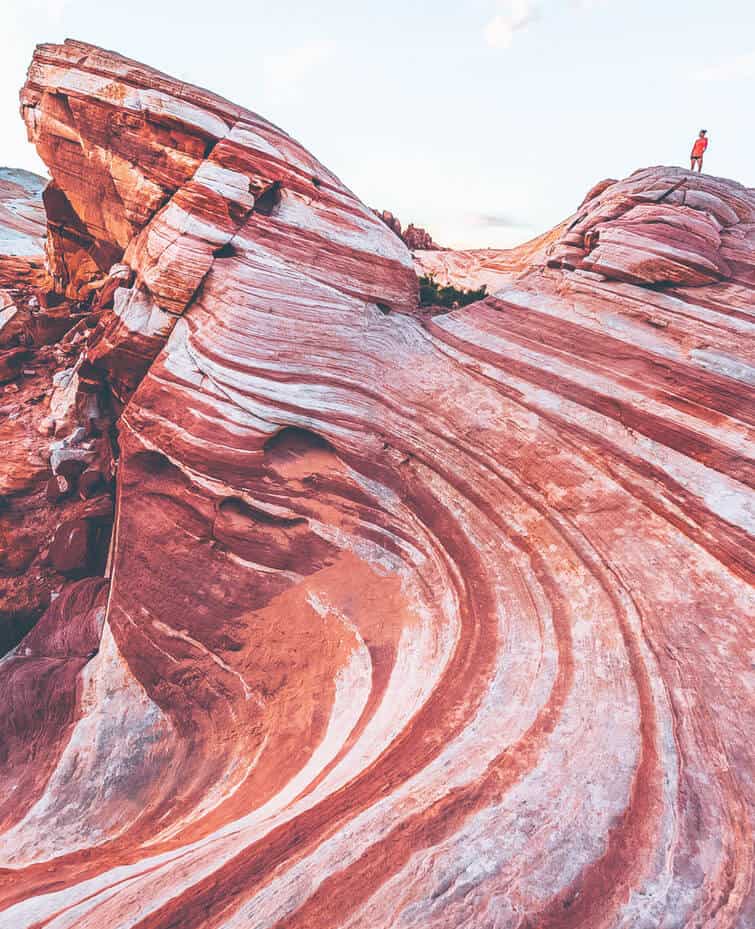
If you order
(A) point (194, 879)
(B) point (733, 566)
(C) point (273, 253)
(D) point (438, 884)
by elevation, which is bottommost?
(A) point (194, 879)

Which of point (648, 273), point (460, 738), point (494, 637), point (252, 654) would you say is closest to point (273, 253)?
point (648, 273)

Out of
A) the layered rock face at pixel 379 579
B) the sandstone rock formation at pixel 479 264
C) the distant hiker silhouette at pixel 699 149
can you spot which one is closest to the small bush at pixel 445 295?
the sandstone rock formation at pixel 479 264

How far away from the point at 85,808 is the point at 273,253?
9.11 meters

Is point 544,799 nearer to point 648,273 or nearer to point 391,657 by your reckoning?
point 391,657

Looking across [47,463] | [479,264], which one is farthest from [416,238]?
[47,463]

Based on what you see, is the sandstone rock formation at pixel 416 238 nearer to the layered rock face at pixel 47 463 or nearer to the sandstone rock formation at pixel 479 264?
the sandstone rock formation at pixel 479 264

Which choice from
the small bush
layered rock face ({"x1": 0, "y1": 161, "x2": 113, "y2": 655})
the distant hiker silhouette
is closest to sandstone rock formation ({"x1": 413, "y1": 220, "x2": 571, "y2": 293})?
the small bush

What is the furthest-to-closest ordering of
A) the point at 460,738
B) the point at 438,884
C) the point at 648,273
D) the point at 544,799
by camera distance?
1. the point at 648,273
2. the point at 460,738
3. the point at 544,799
4. the point at 438,884

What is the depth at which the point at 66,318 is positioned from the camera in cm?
1368

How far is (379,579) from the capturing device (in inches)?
275

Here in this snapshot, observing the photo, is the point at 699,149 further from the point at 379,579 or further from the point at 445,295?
the point at 379,579

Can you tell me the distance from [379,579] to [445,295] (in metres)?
8.06

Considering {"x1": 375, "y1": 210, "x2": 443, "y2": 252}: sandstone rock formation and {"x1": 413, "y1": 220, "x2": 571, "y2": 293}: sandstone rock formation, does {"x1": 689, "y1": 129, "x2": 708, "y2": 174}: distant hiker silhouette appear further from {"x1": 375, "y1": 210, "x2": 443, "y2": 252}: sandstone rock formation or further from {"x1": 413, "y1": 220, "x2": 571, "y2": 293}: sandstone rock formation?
{"x1": 375, "y1": 210, "x2": 443, "y2": 252}: sandstone rock formation

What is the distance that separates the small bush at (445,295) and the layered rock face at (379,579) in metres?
1.74
